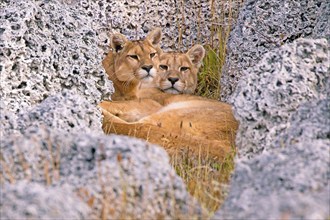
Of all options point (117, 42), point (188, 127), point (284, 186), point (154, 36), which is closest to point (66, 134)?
point (284, 186)

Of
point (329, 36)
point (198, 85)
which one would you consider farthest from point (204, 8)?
point (329, 36)

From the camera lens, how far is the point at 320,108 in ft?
16.3

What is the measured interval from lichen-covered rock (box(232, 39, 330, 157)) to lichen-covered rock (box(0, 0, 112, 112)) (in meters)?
1.51

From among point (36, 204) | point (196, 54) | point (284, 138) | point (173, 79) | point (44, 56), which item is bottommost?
point (173, 79)

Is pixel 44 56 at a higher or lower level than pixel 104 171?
lower

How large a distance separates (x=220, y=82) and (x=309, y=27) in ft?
3.50

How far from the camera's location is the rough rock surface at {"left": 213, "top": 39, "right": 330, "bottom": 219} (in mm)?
3916

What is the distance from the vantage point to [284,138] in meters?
5.03

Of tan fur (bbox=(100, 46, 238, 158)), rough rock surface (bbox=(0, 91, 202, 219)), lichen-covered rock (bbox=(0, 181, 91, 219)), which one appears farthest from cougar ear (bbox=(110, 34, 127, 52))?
lichen-covered rock (bbox=(0, 181, 91, 219))

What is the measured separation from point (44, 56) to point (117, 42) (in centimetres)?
272

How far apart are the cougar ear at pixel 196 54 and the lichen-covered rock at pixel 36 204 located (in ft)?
18.2

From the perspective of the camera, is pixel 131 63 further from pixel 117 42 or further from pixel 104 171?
pixel 104 171

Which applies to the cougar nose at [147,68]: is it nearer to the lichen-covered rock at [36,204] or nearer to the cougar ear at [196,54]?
the cougar ear at [196,54]

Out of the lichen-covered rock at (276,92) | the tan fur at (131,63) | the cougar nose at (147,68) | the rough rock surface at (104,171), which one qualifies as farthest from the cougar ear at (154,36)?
the rough rock surface at (104,171)
